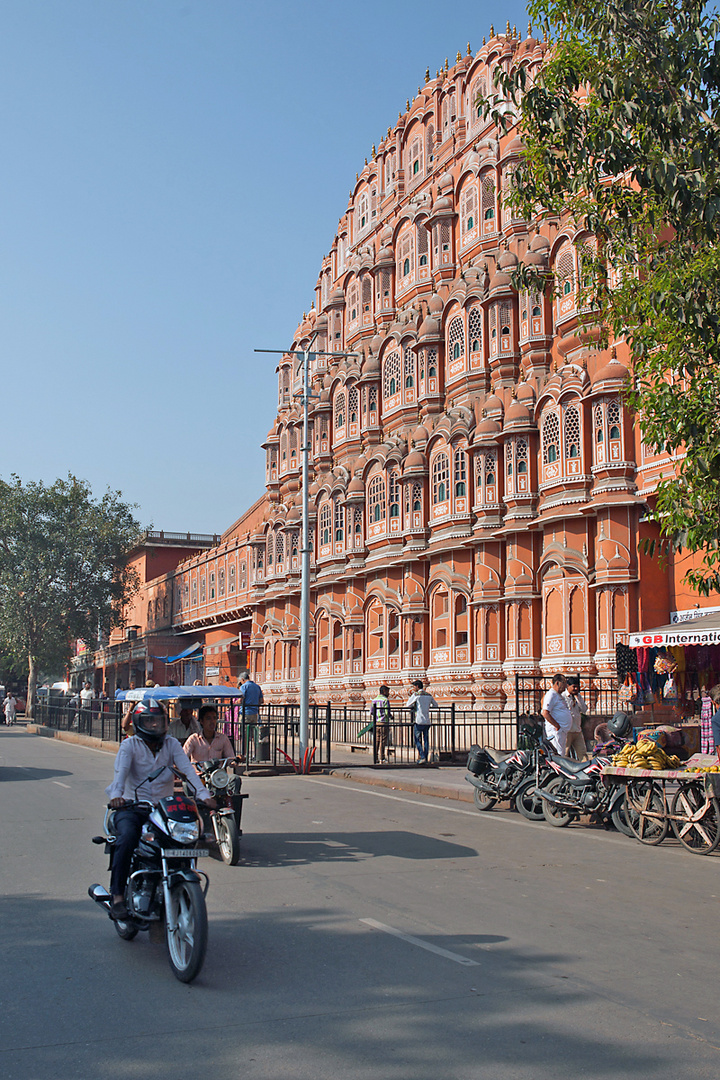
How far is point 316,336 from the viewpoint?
45219 mm

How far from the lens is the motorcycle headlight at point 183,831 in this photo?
6.32 m

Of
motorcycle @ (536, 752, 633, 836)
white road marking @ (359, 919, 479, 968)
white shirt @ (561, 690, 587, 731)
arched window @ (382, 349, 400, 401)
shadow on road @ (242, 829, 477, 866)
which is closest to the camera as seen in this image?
white road marking @ (359, 919, 479, 968)

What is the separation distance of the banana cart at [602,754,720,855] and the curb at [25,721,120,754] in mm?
16632

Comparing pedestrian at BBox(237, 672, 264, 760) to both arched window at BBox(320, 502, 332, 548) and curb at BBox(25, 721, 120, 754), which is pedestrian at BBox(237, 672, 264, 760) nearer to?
curb at BBox(25, 721, 120, 754)

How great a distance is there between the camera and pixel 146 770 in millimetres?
7258

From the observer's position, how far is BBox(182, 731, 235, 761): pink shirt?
1139 cm

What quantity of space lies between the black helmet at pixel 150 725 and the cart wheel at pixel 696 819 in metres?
6.92

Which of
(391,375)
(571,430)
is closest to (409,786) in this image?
(571,430)

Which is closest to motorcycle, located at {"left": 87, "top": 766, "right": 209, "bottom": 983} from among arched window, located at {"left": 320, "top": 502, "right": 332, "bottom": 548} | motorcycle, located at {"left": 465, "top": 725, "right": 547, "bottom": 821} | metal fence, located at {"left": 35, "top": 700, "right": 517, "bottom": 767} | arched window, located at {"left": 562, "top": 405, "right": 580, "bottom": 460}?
motorcycle, located at {"left": 465, "top": 725, "right": 547, "bottom": 821}

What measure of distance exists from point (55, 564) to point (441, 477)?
37.1 m

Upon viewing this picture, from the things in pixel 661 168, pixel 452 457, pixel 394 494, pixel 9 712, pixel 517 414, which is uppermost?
pixel 517 414

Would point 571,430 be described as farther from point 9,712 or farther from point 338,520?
point 9,712

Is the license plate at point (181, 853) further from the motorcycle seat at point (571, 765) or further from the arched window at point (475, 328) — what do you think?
the arched window at point (475, 328)

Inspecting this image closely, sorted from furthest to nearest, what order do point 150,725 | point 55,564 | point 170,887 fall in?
point 55,564, point 150,725, point 170,887
